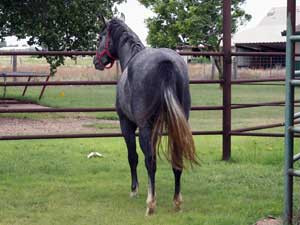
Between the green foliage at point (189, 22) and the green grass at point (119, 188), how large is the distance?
27.5 metres

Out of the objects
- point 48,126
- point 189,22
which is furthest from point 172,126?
point 189,22

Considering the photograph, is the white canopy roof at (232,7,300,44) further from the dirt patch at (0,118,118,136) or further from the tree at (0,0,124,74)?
the dirt patch at (0,118,118,136)

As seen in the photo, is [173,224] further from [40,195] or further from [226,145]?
[226,145]

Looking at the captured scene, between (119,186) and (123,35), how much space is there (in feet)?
5.29

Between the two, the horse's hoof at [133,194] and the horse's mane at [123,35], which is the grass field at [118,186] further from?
the horse's mane at [123,35]

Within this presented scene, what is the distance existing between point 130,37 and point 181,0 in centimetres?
3338

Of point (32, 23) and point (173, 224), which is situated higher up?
point (32, 23)

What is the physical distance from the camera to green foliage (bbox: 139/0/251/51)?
36281mm

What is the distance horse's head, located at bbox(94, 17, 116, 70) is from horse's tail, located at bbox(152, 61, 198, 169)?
127cm

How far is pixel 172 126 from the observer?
5.12m

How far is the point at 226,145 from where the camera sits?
812 centimetres

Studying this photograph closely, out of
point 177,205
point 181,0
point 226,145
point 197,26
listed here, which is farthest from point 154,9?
point 177,205

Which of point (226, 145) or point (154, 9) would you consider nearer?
point (226, 145)

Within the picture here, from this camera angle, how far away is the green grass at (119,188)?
16.8 feet
